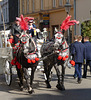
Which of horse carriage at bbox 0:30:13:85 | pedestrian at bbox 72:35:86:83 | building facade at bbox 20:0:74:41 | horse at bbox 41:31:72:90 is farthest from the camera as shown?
building facade at bbox 20:0:74:41

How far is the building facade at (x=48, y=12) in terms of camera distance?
31.0 meters

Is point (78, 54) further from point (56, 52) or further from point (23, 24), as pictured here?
point (23, 24)

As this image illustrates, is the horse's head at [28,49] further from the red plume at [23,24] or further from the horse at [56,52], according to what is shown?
the horse at [56,52]

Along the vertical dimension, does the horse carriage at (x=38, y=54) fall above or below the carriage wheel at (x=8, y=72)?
above

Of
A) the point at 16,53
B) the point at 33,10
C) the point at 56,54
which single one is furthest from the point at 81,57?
the point at 33,10

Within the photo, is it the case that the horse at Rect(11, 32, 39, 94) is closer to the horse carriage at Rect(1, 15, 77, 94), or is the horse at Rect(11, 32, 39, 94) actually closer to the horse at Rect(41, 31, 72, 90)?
the horse carriage at Rect(1, 15, 77, 94)

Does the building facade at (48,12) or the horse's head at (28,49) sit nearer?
the horse's head at (28,49)

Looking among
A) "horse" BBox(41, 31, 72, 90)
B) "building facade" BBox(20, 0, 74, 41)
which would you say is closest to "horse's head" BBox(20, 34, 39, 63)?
"horse" BBox(41, 31, 72, 90)

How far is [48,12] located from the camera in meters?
33.6

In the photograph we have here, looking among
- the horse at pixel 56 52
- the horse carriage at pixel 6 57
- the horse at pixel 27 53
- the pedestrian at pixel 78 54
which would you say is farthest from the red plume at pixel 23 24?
the pedestrian at pixel 78 54

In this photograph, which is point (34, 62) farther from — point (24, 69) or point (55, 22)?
point (55, 22)

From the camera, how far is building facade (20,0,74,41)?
31.0 metres

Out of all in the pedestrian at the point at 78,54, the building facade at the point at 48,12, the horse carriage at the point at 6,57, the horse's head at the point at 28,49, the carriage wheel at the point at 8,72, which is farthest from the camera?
the building facade at the point at 48,12

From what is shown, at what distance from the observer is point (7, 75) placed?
1166cm
